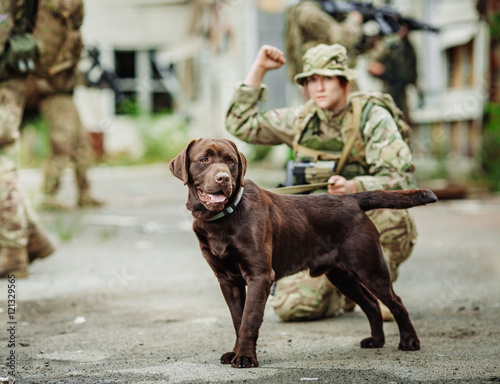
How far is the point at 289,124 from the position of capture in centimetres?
561

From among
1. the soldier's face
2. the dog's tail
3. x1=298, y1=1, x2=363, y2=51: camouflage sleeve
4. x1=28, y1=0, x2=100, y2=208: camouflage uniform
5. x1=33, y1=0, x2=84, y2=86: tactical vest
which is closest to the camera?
the dog's tail

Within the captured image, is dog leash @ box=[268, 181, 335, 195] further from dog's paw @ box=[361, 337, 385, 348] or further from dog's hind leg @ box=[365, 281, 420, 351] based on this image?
dog's paw @ box=[361, 337, 385, 348]

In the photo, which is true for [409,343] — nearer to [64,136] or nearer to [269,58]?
[269,58]

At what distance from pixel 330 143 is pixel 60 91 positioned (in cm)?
628

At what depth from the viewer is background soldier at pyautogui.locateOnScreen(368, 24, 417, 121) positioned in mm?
13430

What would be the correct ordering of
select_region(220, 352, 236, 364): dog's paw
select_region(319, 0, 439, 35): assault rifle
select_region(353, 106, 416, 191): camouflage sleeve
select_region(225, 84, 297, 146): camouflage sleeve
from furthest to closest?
select_region(319, 0, 439, 35): assault rifle < select_region(225, 84, 297, 146): camouflage sleeve < select_region(353, 106, 416, 191): camouflage sleeve < select_region(220, 352, 236, 364): dog's paw

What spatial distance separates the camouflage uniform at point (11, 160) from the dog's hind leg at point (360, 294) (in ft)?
9.57

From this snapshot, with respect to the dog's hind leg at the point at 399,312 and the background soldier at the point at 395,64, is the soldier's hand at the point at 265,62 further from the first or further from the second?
the background soldier at the point at 395,64

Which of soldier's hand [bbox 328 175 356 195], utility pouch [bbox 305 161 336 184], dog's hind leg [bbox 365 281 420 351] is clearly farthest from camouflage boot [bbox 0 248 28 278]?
dog's hind leg [bbox 365 281 420 351]

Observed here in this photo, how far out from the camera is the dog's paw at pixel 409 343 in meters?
4.51

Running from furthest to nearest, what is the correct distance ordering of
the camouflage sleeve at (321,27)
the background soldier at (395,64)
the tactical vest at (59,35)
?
the background soldier at (395,64) < the camouflage sleeve at (321,27) < the tactical vest at (59,35)

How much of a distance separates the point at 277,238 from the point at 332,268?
43cm

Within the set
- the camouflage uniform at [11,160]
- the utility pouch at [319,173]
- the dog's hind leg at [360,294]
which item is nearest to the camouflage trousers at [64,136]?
the camouflage uniform at [11,160]

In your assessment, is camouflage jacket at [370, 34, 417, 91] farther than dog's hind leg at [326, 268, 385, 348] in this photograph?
Yes
